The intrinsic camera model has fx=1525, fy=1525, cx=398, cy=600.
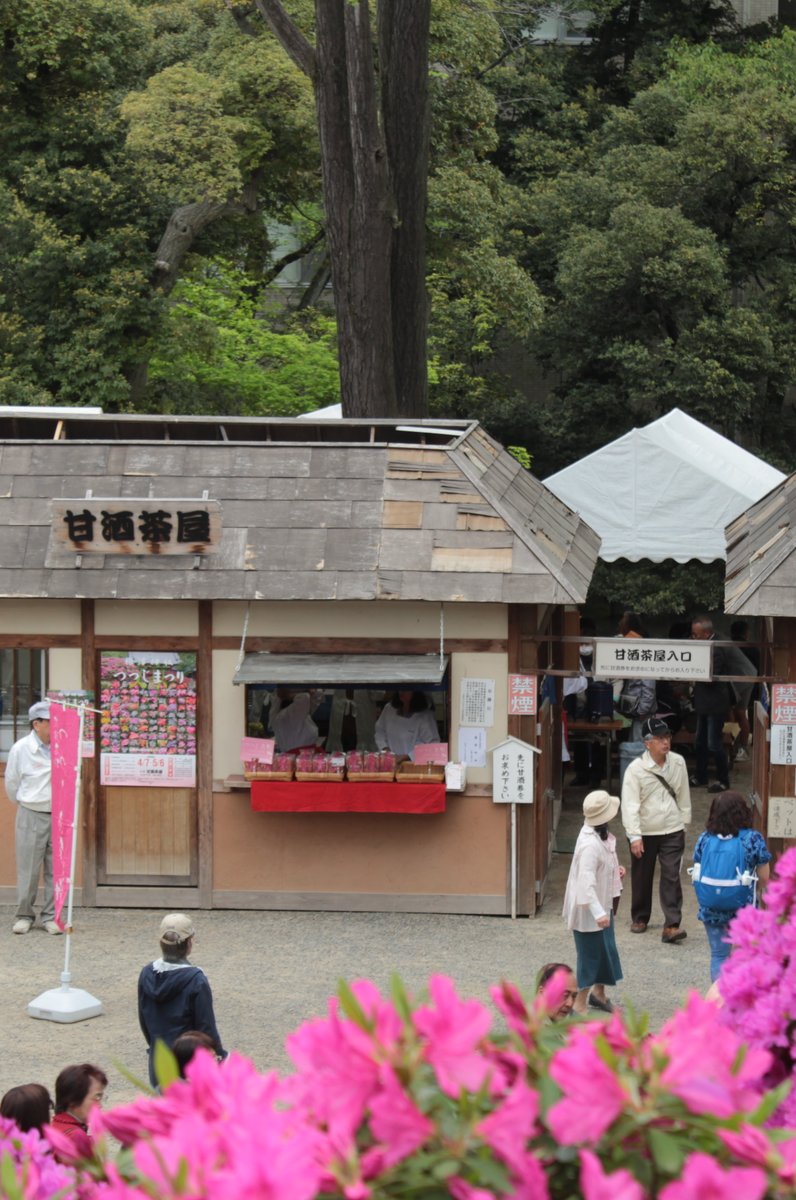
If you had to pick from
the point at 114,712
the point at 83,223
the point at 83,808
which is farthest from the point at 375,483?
the point at 83,223

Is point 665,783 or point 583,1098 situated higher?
point 583,1098

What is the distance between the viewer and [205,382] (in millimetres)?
25250

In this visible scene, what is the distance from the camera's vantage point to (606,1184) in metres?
2.00

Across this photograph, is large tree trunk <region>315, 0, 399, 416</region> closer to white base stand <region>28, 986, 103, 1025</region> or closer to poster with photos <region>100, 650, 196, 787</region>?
poster with photos <region>100, 650, 196, 787</region>

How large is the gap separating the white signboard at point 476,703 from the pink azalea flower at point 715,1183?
Result: 10.0 m

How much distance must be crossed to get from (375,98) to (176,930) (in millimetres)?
10551

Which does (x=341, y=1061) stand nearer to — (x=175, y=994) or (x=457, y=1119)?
(x=457, y=1119)

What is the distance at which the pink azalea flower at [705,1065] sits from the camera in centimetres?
218

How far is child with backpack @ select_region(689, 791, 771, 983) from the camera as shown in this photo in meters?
8.97

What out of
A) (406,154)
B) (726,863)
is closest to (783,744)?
(726,863)

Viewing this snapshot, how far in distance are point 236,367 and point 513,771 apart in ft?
47.8

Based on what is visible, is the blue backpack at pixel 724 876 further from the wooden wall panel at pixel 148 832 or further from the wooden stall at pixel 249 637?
the wooden wall panel at pixel 148 832

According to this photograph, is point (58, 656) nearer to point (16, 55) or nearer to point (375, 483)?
point (375, 483)

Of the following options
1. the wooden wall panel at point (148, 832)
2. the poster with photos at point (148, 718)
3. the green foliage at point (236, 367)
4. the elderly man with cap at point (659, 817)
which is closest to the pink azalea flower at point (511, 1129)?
the elderly man with cap at point (659, 817)
